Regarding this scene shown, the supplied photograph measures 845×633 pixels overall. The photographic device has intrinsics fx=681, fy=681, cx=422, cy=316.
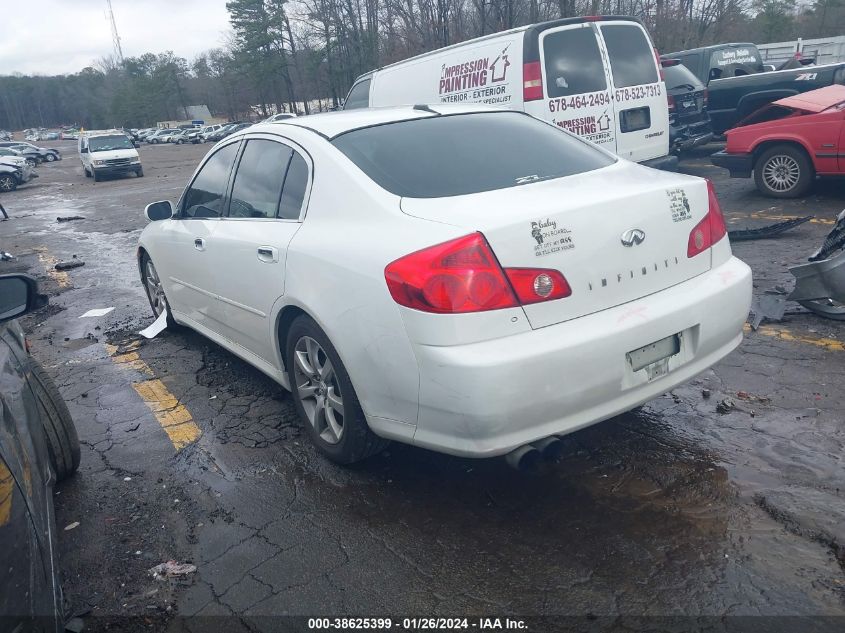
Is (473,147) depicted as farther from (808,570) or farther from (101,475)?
(101,475)

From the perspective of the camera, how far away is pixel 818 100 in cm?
858

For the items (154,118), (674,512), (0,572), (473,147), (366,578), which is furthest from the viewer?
(154,118)

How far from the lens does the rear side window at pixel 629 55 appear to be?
320 inches

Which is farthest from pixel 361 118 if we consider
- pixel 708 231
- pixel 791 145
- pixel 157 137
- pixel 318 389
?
pixel 157 137

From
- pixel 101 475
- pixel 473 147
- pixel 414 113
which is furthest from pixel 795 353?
pixel 101 475

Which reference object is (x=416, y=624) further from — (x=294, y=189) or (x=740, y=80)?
(x=740, y=80)

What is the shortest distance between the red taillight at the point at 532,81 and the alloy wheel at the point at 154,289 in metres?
4.63

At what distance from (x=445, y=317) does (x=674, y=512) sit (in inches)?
52.3

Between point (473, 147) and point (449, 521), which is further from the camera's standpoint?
point (473, 147)

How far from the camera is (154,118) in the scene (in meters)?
98.1

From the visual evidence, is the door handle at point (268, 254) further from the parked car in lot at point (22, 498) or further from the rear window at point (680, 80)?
the rear window at point (680, 80)

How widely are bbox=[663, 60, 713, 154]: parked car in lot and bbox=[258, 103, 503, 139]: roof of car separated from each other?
909 centimetres

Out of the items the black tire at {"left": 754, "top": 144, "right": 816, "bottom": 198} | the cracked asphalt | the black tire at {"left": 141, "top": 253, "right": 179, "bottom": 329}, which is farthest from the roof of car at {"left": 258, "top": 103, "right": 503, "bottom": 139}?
the black tire at {"left": 754, "top": 144, "right": 816, "bottom": 198}

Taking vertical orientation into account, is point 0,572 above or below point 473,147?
below
